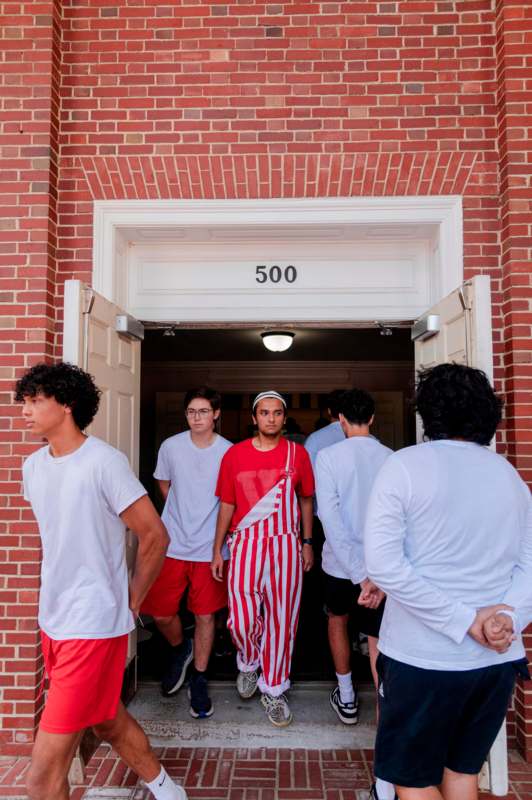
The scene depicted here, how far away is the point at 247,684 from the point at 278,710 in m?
0.35

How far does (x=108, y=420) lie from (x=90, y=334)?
60 cm

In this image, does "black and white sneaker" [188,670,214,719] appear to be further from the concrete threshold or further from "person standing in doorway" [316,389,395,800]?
"person standing in doorway" [316,389,395,800]

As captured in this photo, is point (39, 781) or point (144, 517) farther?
point (144, 517)

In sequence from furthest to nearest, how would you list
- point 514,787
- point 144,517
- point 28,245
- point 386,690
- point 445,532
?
1. point 28,245
2. point 514,787
3. point 144,517
4. point 386,690
5. point 445,532

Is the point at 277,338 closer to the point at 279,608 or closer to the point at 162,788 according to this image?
the point at 279,608

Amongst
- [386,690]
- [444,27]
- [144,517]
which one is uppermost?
[444,27]

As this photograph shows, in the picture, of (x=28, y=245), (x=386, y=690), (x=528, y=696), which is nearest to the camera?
(x=386, y=690)

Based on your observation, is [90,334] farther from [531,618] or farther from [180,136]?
[531,618]

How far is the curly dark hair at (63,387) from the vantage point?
227 centimetres

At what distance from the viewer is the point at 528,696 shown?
3131 mm

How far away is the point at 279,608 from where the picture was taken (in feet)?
11.8

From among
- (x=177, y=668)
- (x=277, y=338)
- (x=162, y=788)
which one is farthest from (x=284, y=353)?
(x=162, y=788)

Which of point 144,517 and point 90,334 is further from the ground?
point 90,334

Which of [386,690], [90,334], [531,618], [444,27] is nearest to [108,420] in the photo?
[90,334]
